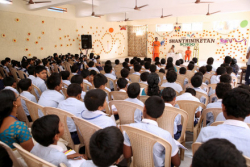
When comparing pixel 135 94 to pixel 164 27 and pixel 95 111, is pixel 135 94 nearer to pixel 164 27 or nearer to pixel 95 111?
pixel 95 111

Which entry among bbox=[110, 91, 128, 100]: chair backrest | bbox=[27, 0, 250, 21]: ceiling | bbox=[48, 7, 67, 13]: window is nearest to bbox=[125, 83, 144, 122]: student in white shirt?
bbox=[110, 91, 128, 100]: chair backrest

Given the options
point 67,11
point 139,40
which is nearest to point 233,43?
point 139,40

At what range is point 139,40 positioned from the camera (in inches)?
566

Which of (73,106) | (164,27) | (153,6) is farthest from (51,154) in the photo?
(164,27)

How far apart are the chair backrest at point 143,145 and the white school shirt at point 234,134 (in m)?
0.32

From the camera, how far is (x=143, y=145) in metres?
1.42

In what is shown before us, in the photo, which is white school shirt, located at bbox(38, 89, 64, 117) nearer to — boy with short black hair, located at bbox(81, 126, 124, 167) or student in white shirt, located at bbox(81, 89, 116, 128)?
student in white shirt, located at bbox(81, 89, 116, 128)

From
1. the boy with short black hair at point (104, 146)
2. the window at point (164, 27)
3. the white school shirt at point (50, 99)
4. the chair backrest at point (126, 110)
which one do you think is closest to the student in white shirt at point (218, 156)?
the boy with short black hair at point (104, 146)

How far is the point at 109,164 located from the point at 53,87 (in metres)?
2.00

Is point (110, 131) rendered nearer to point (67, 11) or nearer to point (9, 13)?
point (9, 13)

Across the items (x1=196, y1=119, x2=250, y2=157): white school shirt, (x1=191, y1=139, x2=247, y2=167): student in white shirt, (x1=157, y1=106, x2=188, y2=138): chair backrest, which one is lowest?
(x1=157, y1=106, x2=188, y2=138): chair backrest

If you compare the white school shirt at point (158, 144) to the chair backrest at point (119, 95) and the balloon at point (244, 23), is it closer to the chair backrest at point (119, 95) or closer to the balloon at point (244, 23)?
the chair backrest at point (119, 95)

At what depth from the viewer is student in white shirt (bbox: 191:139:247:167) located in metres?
0.70

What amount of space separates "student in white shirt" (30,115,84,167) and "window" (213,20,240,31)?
1250 cm
